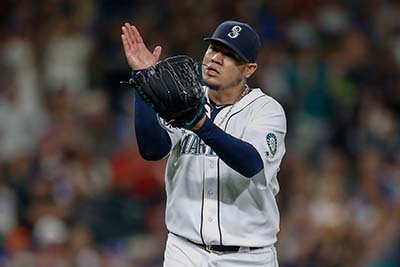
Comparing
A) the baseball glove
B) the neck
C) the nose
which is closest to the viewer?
the baseball glove

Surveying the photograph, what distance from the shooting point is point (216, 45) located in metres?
4.35

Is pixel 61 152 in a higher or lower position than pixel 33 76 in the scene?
lower

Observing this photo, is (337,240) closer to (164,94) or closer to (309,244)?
(309,244)

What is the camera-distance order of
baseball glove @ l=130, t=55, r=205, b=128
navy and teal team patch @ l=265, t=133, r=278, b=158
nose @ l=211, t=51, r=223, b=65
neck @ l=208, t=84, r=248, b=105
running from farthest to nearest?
neck @ l=208, t=84, r=248, b=105 < nose @ l=211, t=51, r=223, b=65 < navy and teal team patch @ l=265, t=133, r=278, b=158 < baseball glove @ l=130, t=55, r=205, b=128

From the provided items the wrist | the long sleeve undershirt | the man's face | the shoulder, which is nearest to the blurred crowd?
the shoulder

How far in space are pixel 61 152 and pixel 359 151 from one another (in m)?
2.47

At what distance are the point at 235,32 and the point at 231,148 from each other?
575 mm

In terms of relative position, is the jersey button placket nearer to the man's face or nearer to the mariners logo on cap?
the man's face

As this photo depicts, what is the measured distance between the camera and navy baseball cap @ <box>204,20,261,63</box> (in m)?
4.30

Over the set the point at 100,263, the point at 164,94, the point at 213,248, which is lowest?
the point at 100,263

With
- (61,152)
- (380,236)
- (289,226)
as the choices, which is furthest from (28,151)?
(380,236)

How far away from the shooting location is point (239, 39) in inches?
169

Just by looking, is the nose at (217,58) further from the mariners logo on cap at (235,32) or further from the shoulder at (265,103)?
the shoulder at (265,103)

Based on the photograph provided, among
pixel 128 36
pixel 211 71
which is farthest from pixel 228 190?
pixel 128 36
